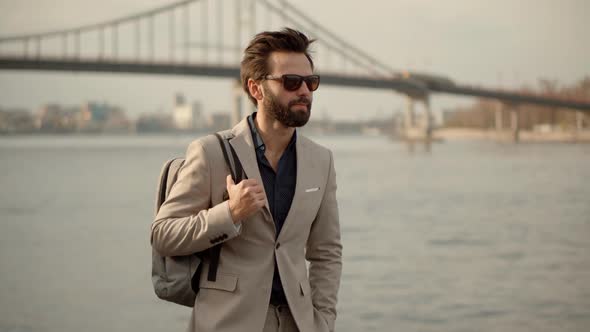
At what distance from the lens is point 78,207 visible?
60.0 feet

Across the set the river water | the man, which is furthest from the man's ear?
the river water

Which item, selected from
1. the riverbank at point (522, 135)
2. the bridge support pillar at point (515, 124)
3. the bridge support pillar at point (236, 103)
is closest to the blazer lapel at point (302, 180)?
the bridge support pillar at point (236, 103)

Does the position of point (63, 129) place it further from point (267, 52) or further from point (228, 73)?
point (267, 52)

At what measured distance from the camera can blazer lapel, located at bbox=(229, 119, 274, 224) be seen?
1855mm

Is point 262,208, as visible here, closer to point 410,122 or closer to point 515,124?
point 410,122

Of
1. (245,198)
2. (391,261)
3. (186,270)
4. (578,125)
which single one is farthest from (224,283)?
(578,125)

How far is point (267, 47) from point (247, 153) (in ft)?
0.80

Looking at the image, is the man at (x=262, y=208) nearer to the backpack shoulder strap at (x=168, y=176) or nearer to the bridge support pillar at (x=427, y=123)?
the backpack shoulder strap at (x=168, y=176)

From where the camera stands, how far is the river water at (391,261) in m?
6.20

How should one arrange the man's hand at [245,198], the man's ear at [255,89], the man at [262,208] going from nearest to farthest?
1. the man's hand at [245,198]
2. the man at [262,208]
3. the man's ear at [255,89]

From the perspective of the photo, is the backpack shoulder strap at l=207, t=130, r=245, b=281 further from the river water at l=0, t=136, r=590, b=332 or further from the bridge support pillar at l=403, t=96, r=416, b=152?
the bridge support pillar at l=403, t=96, r=416, b=152

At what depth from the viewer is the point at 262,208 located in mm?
1850

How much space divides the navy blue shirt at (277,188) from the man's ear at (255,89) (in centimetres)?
8

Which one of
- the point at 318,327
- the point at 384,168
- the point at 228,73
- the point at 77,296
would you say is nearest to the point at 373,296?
the point at 77,296
